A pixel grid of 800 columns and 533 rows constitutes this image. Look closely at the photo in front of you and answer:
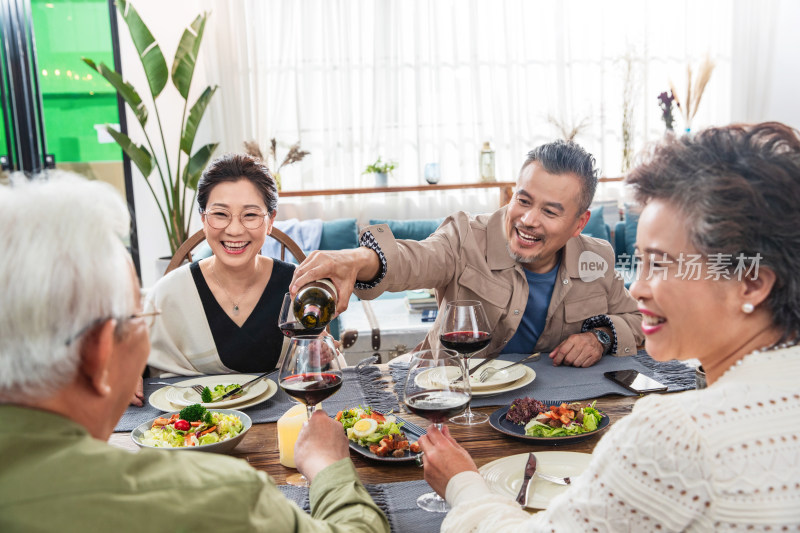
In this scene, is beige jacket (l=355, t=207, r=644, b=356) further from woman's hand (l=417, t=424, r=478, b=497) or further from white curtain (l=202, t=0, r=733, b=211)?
white curtain (l=202, t=0, r=733, b=211)

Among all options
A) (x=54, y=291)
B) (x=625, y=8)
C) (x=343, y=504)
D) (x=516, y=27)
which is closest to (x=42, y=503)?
(x=54, y=291)

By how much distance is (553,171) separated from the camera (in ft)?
7.04

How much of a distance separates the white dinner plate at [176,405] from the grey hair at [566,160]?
1.09 m

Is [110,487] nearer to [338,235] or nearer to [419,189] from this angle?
[338,235]

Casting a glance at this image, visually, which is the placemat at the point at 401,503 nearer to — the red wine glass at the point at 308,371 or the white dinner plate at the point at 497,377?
the red wine glass at the point at 308,371

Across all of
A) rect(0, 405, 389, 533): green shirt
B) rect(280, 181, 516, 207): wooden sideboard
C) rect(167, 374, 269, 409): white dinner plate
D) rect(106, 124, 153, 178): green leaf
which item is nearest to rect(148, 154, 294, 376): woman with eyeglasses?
rect(167, 374, 269, 409): white dinner plate

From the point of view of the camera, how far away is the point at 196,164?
4762mm

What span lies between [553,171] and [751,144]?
4.19 feet

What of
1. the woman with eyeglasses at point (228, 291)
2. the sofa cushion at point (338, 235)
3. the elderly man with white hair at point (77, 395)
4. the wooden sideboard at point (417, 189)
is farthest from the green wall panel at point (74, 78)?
the elderly man with white hair at point (77, 395)

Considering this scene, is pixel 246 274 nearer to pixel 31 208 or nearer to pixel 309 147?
pixel 31 208

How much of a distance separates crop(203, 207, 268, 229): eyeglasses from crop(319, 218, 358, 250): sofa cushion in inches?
104

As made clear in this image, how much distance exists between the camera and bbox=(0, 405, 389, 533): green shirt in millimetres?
653

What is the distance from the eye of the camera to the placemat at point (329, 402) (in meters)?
1.53

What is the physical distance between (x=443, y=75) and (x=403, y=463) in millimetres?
4769
